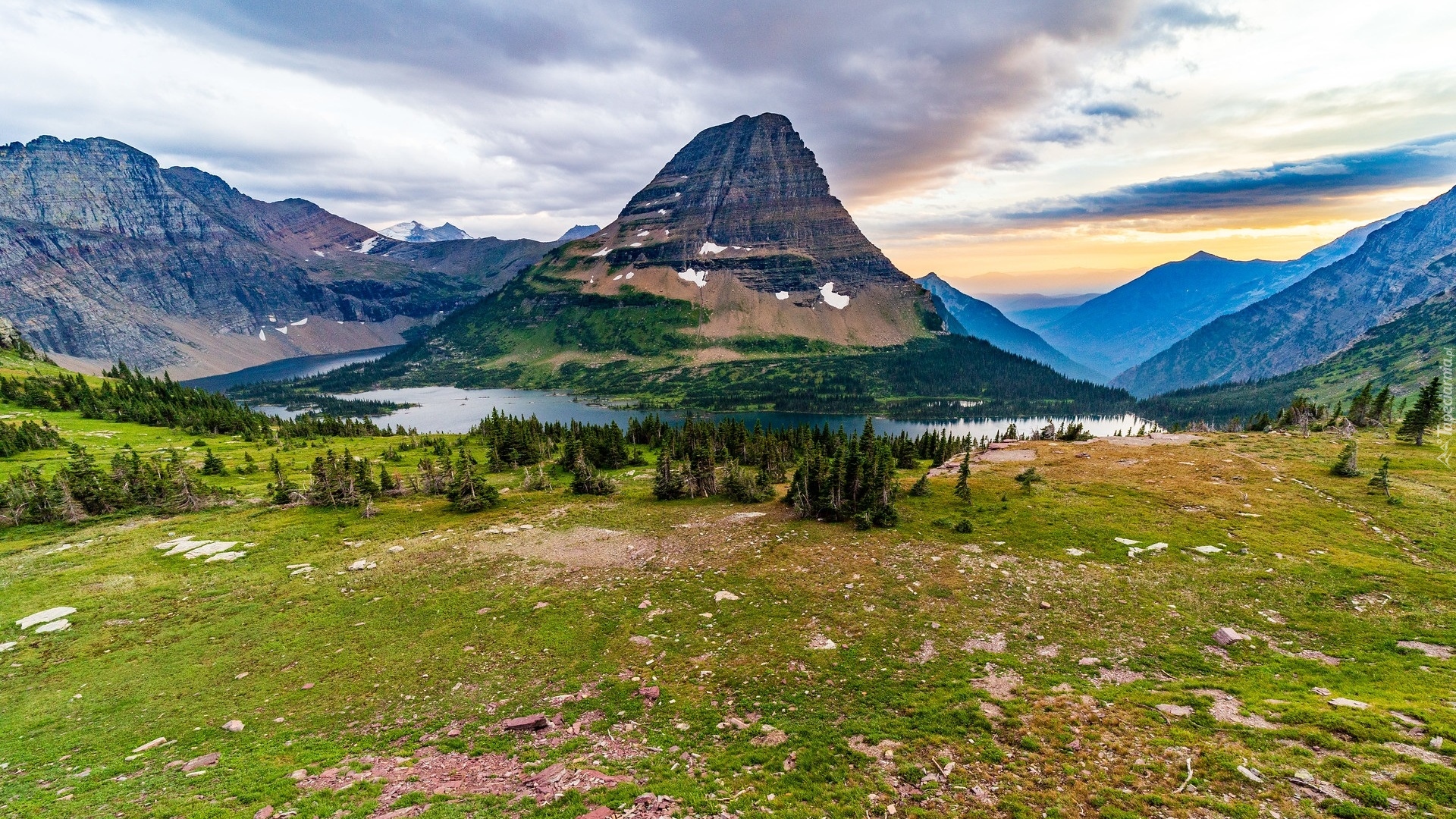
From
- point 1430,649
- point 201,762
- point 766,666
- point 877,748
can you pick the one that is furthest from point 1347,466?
point 201,762

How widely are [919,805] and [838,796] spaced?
2056 mm

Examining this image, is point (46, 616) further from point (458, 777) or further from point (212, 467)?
point (212, 467)

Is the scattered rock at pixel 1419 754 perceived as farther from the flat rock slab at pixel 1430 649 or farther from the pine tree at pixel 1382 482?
the pine tree at pixel 1382 482

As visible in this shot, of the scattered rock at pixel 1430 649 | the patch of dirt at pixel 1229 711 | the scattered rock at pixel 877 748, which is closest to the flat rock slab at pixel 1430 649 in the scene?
the scattered rock at pixel 1430 649

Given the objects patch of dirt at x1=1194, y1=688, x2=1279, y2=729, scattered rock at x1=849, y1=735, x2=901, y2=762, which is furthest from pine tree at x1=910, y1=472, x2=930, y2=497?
scattered rock at x1=849, y1=735, x2=901, y2=762

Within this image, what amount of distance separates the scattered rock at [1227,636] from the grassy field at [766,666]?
20.1 inches

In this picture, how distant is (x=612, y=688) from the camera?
20188mm

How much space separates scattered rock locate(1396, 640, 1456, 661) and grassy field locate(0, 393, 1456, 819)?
0.30m

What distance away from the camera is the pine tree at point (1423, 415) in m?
56.5

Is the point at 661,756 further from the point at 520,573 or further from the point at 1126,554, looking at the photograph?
the point at 1126,554

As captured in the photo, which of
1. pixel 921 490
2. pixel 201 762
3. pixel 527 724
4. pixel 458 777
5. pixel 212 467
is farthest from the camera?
pixel 212 467

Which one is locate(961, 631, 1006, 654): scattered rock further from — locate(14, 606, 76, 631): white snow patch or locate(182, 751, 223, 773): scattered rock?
locate(14, 606, 76, 631): white snow patch

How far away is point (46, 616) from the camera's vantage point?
1054 inches

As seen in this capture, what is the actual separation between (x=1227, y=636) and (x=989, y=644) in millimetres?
9402
